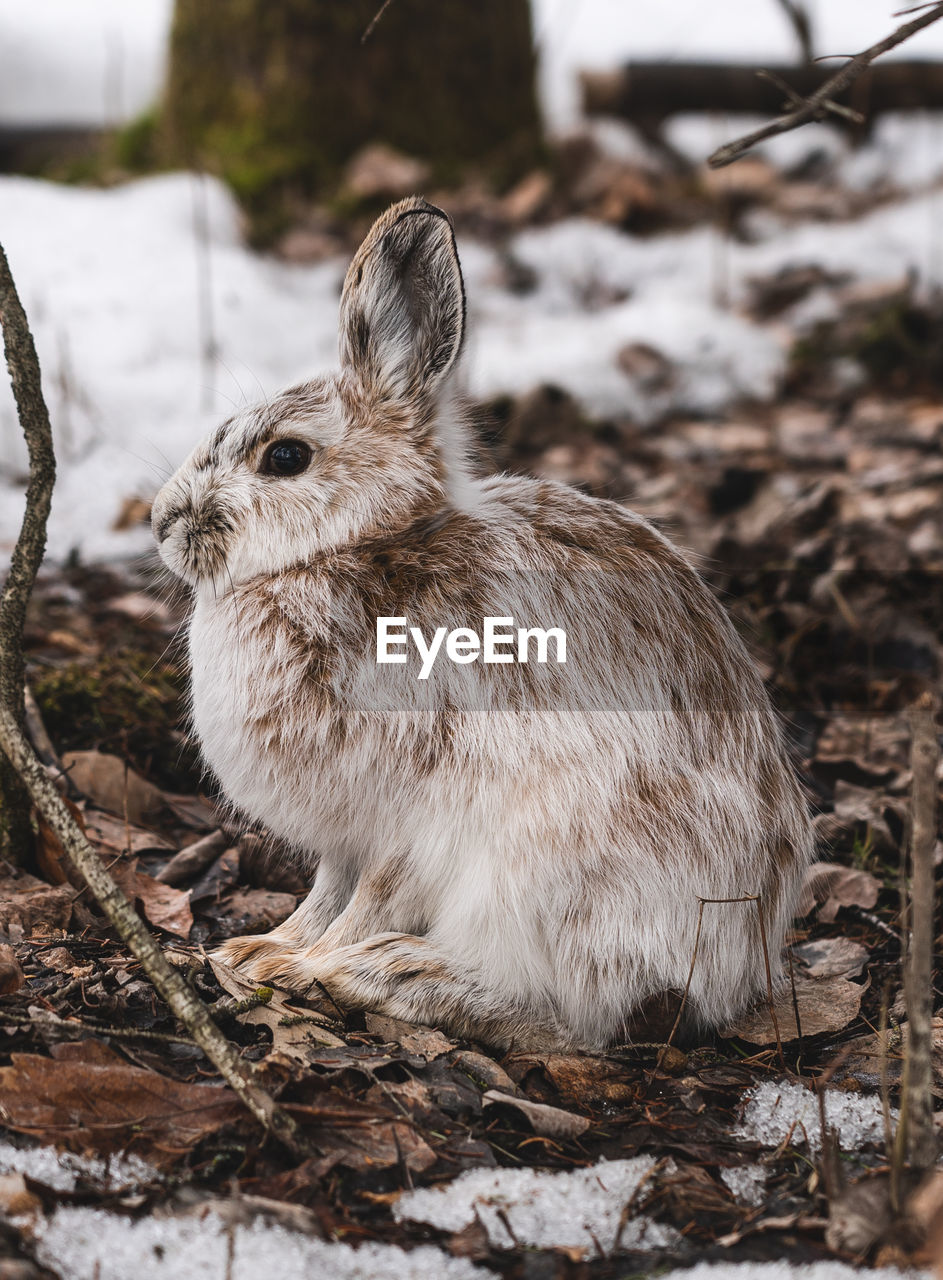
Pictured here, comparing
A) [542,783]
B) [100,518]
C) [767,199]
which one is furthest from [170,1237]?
[767,199]

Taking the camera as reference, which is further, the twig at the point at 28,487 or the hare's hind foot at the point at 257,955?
the hare's hind foot at the point at 257,955

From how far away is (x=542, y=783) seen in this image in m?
2.70

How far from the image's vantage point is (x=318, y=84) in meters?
8.45

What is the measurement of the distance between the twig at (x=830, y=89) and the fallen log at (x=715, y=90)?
25.9ft

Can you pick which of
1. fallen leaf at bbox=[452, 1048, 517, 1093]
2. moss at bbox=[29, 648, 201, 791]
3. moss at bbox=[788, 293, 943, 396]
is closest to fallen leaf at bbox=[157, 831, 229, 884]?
moss at bbox=[29, 648, 201, 791]

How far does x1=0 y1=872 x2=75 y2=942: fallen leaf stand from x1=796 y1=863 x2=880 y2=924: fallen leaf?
6.40 feet

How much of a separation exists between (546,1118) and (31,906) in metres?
1.37

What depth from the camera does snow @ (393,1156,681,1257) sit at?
6.68ft

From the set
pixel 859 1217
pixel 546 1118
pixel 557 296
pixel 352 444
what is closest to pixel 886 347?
pixel 557 296

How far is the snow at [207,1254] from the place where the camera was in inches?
72.0

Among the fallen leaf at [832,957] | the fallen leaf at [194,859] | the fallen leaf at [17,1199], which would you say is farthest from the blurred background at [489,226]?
the fallen leaf at [17,1199]

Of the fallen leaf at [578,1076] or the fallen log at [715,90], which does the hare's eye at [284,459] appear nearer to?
the fallen leaf at [578,1076]

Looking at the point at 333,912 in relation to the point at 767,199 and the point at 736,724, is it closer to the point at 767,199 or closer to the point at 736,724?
the point at 736,724

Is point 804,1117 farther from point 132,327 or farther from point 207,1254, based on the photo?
point 132,327
